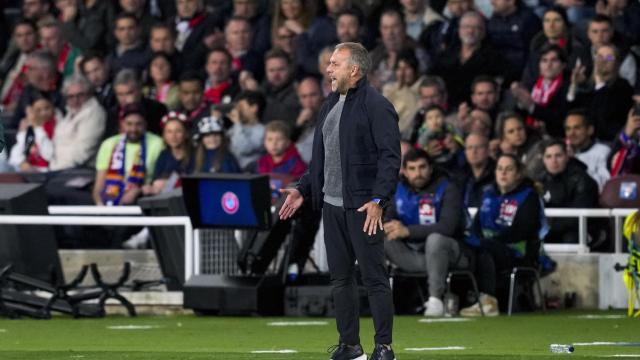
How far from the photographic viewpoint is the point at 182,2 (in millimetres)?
20828

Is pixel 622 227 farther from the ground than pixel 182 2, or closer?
closer

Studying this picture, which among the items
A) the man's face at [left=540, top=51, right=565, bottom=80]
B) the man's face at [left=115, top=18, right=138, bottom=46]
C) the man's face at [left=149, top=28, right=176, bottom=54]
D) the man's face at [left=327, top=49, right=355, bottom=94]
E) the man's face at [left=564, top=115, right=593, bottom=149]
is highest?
the man's face at [left=115, top=18, right=138, bottom=46]

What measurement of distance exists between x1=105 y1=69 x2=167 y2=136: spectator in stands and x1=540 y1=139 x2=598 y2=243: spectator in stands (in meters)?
4.97

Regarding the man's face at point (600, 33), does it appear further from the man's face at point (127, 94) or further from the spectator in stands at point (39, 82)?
the spectator in stands at point (39, 82)

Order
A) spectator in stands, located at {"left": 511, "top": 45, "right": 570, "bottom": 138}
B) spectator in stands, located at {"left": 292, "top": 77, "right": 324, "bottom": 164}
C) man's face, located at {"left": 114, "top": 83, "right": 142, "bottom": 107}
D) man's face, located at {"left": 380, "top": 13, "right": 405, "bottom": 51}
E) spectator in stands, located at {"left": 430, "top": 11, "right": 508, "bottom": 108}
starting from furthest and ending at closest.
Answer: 1. man's face, located at {"left": 114, "top": 83, "right": 142, "bottom": 107}
2. man's face, located at {"left": 380, "top": 13, "right": 405, "bottom": 51}
3. spectator in stands, located at {"left": 292, "top": 77, "right": 324, "bottom": 164}
4. spectator in stands, located at {"left": 430, "top": 11, "right": 508, "bottom": 108}
5. spectator in stands, located at {"left": 511, "top": 45, "right": 570, "bottom": 138}

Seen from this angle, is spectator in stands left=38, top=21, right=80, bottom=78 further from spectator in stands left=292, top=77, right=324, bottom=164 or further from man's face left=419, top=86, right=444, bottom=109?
man's face left=419, top=86, right=444, bottom=109

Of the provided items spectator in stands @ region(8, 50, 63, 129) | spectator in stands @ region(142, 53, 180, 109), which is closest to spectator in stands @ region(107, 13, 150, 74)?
spectator in stands @ region(142, 53, 180, 109)

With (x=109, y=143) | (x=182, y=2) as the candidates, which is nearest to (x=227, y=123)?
(x=109, y=143)

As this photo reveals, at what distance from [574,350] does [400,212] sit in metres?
4.45

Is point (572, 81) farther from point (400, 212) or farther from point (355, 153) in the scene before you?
point (355, 153)

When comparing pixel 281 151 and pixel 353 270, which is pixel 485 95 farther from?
pixel 353 270

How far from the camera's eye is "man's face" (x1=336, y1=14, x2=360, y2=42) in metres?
18.7

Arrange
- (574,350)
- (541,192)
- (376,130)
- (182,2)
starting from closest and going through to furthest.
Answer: (376,130) → (574,350) → (541,192) → (182,2)

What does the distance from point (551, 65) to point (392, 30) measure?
2022mm
